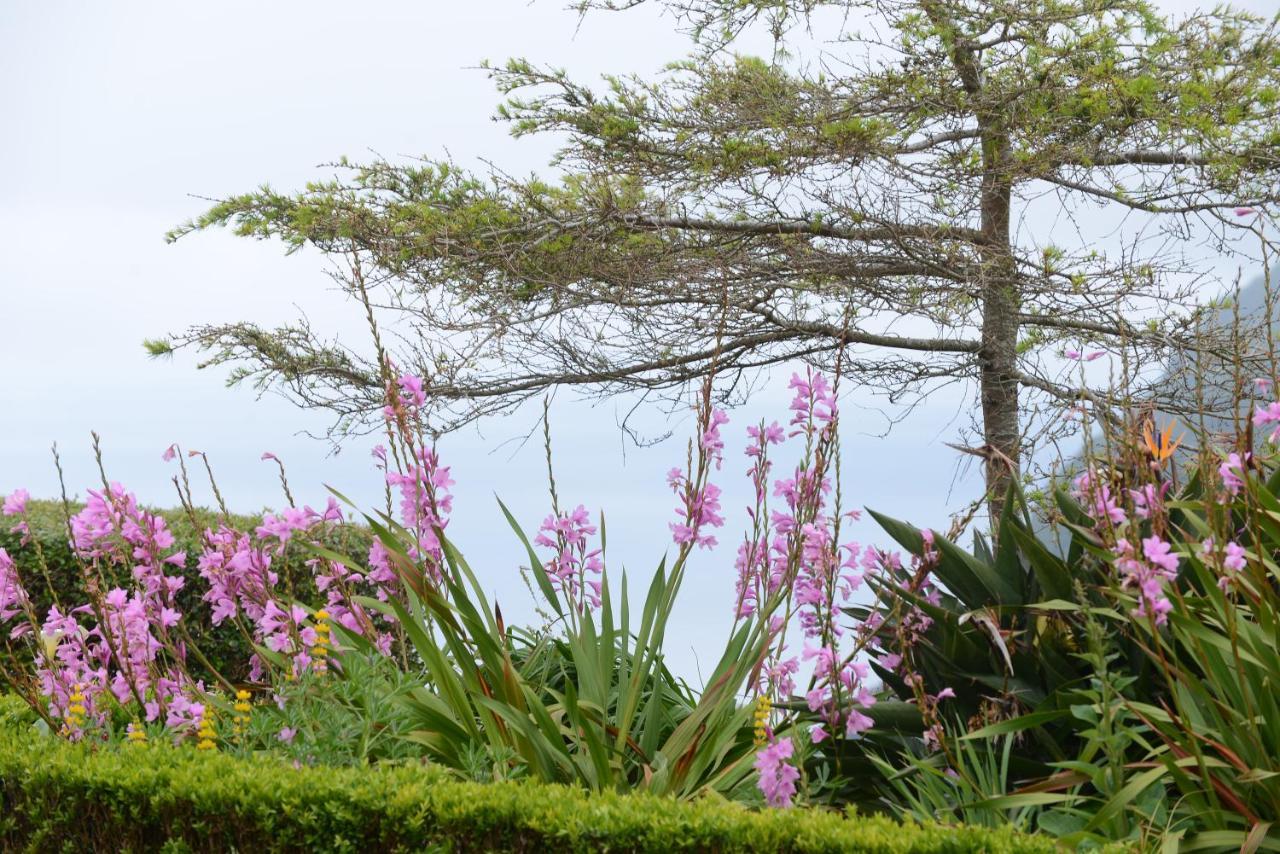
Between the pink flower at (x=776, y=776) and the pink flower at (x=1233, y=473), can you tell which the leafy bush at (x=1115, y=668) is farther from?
the pink flower at (x=776, y=776)

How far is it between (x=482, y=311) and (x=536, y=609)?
510 cm

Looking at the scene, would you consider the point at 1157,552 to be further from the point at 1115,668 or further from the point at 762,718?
the point at 762,718

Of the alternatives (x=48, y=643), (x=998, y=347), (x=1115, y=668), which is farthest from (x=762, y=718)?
(x=998, y=347)

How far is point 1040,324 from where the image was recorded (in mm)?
8977

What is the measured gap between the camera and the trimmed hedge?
259 cm

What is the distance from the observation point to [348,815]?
9.37 feet

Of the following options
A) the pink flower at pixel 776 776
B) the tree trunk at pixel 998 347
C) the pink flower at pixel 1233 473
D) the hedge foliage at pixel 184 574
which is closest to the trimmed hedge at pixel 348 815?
the pink flower at pixel 776 776

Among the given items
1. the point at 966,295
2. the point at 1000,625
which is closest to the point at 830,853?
the point at 1000,625

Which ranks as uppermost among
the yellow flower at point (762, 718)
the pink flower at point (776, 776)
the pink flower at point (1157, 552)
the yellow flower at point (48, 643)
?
the yellow flower at point (48, 643)

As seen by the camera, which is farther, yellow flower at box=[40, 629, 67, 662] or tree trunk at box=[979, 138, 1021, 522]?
tree trunk at box=[979, 138, 1021, 522]

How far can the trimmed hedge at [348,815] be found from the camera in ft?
8.50

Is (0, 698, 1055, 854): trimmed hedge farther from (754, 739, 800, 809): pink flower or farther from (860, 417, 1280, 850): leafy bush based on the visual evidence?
(860, 417, 1280, 850): leafy bush

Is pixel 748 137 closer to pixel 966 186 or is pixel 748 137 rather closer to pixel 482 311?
pixel 966 186

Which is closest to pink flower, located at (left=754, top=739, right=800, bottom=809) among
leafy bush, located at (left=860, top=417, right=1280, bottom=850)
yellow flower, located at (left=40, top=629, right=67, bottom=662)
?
leafy bush, located at (left=860, top=417, right=1280, bottom=850)
